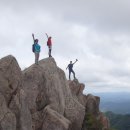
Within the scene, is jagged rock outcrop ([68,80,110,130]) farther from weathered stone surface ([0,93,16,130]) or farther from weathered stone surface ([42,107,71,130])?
weathered stone surface ([0,93,16,130])

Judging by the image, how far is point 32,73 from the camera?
52.5 metres

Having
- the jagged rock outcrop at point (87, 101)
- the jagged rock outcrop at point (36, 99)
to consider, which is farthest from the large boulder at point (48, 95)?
the jagged rock outcrop at point (87, 101)

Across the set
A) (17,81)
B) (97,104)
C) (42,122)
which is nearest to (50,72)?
(42,122)

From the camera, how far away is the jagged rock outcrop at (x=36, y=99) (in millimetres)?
40844

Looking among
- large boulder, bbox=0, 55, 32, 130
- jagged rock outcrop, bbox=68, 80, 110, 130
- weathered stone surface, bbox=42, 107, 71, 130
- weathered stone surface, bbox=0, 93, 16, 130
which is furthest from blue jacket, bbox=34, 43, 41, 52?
jagged rock outcrop, bbox=68, 80, 110, 130

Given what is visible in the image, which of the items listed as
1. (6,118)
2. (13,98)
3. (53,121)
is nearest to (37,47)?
(53,121)

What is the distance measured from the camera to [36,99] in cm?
5175

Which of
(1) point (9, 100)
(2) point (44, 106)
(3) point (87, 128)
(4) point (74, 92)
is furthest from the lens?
(4) point (74, 92)

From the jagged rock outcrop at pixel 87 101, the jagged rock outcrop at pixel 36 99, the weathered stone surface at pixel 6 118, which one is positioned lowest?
the weathered stone surface at pixel 6 118

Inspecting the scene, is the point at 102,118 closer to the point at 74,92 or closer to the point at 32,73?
the point at 74,92

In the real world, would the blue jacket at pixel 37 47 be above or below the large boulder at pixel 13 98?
above

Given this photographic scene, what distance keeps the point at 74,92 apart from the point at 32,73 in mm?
18632

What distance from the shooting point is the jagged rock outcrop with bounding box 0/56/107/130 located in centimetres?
4084

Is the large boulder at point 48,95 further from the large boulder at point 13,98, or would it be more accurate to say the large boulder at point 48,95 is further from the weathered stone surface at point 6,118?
the weathered stone surface at point 6,118
